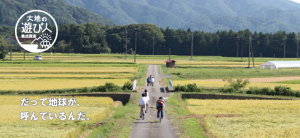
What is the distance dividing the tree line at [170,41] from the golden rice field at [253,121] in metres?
124

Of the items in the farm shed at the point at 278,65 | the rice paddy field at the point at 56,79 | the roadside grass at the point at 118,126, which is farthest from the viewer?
the farm shed at the point at 278,65

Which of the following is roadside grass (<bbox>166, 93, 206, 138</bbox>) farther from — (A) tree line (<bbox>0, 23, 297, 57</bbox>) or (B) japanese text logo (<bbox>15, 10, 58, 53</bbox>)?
(A) tree line (<bbox>0, 23, 297, 57</bbox>)

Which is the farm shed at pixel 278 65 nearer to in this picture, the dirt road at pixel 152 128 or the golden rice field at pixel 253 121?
the golden rice field at pixel 253 121

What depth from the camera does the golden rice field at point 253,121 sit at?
62.5 feet

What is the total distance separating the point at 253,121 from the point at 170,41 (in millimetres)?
149300

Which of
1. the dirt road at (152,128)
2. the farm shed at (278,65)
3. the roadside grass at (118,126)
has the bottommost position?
the dirt road at (152,128)

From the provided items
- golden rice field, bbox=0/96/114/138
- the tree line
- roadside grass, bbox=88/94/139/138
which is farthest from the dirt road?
the tree line

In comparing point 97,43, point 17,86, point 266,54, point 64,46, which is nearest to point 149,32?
point 97,43

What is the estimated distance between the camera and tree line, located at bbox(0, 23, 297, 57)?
152500 mm

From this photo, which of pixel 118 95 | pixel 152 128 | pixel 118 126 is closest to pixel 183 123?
pixel 152 128

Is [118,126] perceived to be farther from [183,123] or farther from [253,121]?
[253,121]

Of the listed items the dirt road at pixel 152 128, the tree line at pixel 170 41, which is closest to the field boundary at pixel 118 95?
the dirt road at pixel 152 128

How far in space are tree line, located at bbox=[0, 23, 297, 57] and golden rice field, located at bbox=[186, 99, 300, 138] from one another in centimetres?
12397

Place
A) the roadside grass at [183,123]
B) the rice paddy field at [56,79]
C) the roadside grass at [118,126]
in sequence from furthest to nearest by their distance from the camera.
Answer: the rice paddy field at [56,79] < the roadside grass at [183,123] < the roadside grass at [118,126]
